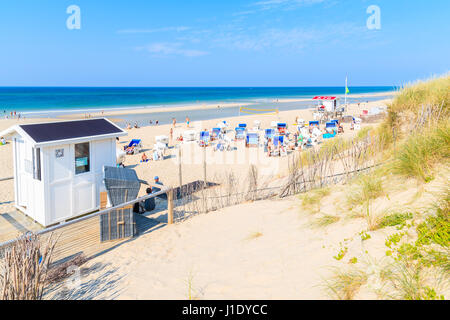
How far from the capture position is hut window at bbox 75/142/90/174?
6.64 metres

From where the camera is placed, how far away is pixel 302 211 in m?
5.44

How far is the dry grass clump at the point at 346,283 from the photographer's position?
2.91 m

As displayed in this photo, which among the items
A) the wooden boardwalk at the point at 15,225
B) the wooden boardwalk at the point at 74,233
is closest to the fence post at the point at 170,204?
the wooden boardwalk at the point at 74,233

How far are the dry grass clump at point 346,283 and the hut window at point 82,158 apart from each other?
533 cm

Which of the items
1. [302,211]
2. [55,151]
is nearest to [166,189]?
[55,151]

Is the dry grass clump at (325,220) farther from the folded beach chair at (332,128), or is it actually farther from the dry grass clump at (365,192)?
the folded beach chair at (332,128)

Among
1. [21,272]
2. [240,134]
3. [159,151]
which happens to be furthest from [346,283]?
[240,134]

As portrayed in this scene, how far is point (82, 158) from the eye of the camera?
6730 millimetres

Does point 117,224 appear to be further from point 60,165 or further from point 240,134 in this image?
point 240,134

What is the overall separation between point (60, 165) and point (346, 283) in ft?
18.0

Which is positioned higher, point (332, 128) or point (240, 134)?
point (332, 128)

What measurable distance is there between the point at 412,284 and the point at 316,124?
71.6 feet

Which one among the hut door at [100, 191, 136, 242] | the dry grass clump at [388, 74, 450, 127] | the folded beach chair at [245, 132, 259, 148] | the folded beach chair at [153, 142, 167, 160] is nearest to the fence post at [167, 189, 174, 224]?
the hut door at [100, 191, 136, 242]

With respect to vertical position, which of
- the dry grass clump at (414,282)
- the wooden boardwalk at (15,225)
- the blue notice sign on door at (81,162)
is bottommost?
the wooden boardwalk at (15,225)
